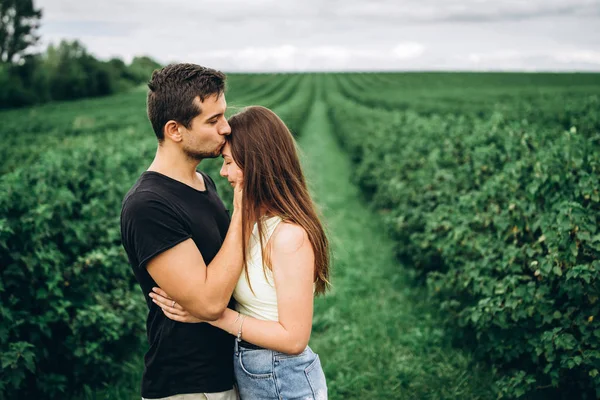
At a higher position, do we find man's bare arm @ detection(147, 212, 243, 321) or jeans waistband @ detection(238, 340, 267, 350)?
man's bare arm @ detection(147, 212, 243, 321)

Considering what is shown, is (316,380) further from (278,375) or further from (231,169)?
(231,169)

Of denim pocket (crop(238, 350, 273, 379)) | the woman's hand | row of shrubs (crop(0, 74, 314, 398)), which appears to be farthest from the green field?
the woman's hand

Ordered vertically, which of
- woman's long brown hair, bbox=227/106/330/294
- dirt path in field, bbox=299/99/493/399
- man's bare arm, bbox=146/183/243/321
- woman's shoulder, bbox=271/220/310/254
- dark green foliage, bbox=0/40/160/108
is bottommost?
dirt path in field, bbox=299/99/493/399

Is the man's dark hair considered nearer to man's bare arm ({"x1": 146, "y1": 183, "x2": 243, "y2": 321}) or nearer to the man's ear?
the man's ear

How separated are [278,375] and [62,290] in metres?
2.57

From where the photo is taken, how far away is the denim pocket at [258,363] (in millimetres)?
2121

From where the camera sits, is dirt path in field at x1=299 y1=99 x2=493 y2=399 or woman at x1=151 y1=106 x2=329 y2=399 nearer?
woman at x1=151 y1=106 x2=329 y2=399

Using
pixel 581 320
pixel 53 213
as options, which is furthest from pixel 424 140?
pixel 53 213

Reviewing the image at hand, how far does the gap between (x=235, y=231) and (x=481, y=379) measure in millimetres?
3254

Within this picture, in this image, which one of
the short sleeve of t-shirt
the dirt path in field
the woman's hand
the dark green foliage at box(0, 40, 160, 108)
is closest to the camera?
the short sleeve of t-shirt

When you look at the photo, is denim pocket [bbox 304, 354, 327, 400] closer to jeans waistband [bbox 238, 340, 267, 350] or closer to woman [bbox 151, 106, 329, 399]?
woman [bbox 151, 106, 329, 399]

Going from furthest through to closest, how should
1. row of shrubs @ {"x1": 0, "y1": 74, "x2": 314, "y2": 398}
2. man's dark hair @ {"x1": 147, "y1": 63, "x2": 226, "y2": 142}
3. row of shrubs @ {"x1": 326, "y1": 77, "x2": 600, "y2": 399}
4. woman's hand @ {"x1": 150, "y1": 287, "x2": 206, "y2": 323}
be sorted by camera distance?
row of shrubs @ {"x1": 0, "y1": 74, "x2": 314, "y2": 398}
row of shrubs @ {"x1": 326, "y1": 77, "x2": 600, "y2": 399}
man's dark hair @ {"x1": 147, "y1": 63, "x2": 226, "y2": 142}
woman's hand @ {"x1": 150, "y1": 287, "x2": 206, "y2": 323}

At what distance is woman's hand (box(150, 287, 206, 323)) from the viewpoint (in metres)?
2.07

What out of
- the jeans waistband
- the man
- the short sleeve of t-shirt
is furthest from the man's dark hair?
the jeans waistband
